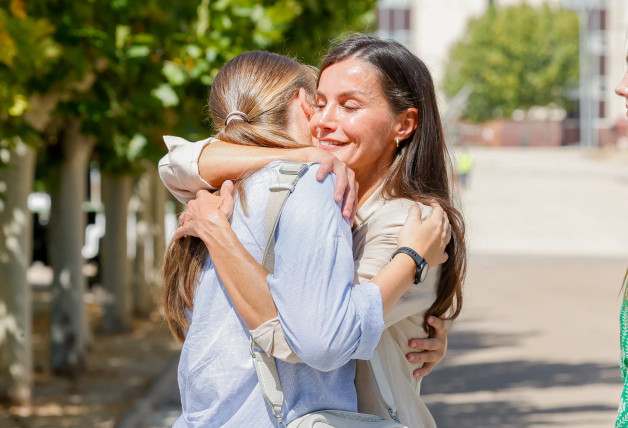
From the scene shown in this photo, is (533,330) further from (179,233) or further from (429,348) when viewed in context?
(179,233)

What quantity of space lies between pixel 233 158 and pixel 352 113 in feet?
1.03

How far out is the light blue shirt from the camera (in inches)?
86.6

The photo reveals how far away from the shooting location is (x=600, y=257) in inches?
932

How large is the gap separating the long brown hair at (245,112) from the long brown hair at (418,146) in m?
0.17

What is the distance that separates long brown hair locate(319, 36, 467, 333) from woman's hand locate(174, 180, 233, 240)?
398mm

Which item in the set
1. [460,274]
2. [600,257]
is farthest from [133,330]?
[600,257]

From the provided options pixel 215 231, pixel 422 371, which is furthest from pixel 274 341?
pixel 422 371

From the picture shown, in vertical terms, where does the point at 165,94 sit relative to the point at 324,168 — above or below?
below

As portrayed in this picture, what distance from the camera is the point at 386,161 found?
2.70m

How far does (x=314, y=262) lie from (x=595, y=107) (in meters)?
84.7

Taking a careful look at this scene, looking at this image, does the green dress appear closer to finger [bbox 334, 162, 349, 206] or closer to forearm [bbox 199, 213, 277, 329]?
finger [bbox 334, 162, 349, 206]

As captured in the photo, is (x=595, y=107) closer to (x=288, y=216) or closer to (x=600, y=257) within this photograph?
(x=600, y=257)

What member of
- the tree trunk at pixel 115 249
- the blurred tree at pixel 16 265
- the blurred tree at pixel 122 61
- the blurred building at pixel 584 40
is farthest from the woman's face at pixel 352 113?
the blurred building at pixel 584 40

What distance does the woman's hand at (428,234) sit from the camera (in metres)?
2.42
